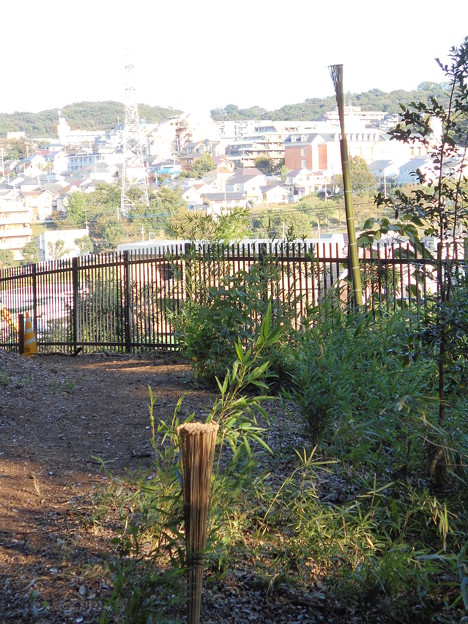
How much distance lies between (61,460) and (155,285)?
8.06 m

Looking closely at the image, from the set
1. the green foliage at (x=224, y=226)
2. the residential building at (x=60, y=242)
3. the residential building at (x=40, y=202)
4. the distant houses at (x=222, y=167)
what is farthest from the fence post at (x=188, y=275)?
the residential building at (x=40, y=202)

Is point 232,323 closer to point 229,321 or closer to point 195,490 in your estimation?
point 229,321

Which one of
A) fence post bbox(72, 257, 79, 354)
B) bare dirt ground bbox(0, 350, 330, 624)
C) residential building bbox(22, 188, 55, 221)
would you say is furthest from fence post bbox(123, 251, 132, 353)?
residential building bbox(22, 188, 55, 221)

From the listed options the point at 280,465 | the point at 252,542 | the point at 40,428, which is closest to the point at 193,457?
the point at 252,542

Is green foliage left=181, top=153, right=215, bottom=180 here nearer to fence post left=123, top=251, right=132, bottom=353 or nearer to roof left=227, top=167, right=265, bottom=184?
roof left=227, top=167, right=265, bottom=184

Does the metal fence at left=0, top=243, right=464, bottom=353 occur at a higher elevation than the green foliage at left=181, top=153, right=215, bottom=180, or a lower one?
lower

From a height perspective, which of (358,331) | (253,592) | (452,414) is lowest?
(253,592)

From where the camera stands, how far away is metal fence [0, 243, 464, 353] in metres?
9.90

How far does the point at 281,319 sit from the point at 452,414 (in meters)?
2.96

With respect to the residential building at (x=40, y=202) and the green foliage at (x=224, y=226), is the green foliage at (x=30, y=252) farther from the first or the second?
the green foliage at (x=224, y=226)

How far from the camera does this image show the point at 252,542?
13.7 ft

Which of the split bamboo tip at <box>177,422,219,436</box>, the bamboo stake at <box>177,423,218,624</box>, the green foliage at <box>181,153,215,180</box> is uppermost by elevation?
the green foliage at <box>181,153,215,180</box>

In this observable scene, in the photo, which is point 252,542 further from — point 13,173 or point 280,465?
point 13,173

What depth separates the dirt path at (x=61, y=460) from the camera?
3623 millimetres
